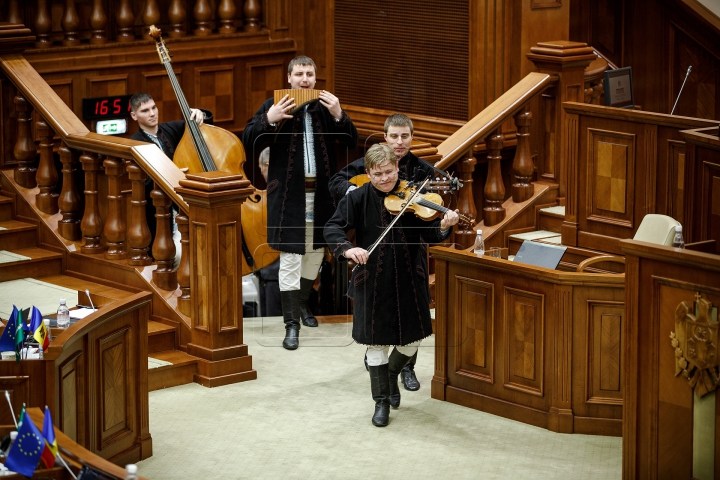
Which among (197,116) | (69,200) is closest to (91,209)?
(69,200)

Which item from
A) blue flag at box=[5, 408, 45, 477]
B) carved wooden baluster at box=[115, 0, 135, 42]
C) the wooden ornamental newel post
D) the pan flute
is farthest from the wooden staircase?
blue flag at box=[5, 408, 45, 477]

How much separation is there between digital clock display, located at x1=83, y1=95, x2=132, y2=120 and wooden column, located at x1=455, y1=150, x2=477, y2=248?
2.52m

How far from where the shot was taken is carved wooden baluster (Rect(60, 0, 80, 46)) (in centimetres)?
891

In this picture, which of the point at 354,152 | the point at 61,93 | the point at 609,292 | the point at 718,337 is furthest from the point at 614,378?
the point at 61,93

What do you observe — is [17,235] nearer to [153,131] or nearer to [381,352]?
[153,131]

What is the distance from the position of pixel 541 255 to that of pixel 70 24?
13.4 ft

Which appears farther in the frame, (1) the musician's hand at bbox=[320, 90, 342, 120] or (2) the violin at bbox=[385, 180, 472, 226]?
(1) the musician's hand at bbox=[320, 90, 342, 120]

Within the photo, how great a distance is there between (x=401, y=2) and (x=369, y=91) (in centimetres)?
73

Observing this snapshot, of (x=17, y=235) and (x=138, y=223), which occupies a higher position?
(x=138, y=223)

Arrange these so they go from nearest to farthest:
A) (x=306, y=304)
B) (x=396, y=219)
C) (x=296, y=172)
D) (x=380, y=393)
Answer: (x=396, y=219)
(x=380, y=393)
(x=296, y=172)
(x=306, y=304)

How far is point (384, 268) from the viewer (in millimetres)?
6270

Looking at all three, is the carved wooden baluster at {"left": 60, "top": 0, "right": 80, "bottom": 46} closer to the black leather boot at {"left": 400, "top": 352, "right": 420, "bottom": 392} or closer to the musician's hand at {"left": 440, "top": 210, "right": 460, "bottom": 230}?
the black leather boot at {"left": 400, "top": 352, "right": 420, "bottom": 392}

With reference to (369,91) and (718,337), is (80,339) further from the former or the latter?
(369,91)

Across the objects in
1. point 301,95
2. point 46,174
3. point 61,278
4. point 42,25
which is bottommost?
point 61,278
